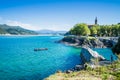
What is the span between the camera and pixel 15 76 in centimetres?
5259

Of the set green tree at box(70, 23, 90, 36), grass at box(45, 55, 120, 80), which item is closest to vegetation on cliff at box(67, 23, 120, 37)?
green tree at box(70, 23, 90, 36)

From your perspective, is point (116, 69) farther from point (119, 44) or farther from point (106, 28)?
point (106, 28)

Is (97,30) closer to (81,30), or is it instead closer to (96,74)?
(81,30)

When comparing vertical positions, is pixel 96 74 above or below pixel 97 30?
below

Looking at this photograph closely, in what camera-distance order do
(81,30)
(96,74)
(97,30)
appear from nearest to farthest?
(96,74) → (81,30) → (97,30)

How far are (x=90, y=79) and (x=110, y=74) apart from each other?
16.9ft

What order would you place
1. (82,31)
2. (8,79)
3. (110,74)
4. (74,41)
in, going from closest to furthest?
(110,74) < (8,79) < (74,41) < (82,31)

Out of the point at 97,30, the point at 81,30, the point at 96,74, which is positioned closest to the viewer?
the point at 96,74

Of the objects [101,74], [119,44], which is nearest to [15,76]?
[101,74]

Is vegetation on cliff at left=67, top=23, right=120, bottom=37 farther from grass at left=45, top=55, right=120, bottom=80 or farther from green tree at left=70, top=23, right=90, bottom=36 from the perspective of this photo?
grass at left=45, top=55, right=120, bottom=80

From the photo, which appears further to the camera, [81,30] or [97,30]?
[97,30]

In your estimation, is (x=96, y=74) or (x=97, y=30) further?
(x=97, y=30)

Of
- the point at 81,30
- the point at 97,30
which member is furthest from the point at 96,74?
the point at 97,30

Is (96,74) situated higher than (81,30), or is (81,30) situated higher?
(81,30)
